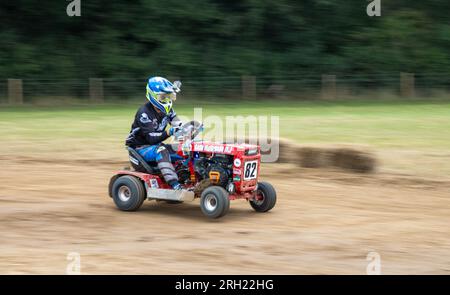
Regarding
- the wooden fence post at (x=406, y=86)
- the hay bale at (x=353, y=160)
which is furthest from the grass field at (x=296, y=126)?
the wooden fence post at (x=406, y=86)

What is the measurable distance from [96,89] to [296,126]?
11740 millimetres

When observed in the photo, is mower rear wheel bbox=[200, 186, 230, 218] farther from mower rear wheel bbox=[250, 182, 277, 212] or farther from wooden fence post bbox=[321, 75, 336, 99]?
wooden fence post bbox=[321, 75, 336, 99]

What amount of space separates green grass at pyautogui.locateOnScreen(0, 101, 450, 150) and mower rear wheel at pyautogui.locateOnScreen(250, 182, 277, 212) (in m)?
7.04

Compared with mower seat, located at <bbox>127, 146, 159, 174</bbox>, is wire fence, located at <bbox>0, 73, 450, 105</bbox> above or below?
above

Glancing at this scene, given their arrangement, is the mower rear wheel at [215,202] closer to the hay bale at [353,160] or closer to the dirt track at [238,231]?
the dirt track at [238,231]

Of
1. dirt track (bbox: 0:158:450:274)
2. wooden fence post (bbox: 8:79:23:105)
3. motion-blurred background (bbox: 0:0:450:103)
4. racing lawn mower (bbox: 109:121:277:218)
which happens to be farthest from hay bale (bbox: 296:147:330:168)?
wooden fence post (bbox: 8:79:23:105)

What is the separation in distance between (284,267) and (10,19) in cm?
2804

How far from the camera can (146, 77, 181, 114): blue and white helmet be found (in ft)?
33.6

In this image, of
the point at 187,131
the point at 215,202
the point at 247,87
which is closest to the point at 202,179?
the point at 215,202

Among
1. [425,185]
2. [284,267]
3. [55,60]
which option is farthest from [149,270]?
[55,60]

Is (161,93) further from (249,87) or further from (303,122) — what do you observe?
(249,87)

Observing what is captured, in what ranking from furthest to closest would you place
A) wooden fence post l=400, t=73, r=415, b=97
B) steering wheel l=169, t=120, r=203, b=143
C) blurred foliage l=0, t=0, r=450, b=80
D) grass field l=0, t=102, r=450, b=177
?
blurred foliage l=0, t=0, r=450, b=80 < wooden fence post l=400, t=73, r=415, b=97 < grass field l=0, t=102, r=450, b=177 < steering wheel l=169, t=120, r=203, b=143

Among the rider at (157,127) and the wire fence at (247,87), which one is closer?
the rider at (157,127)

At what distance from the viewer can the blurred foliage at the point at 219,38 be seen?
32.6 meters
